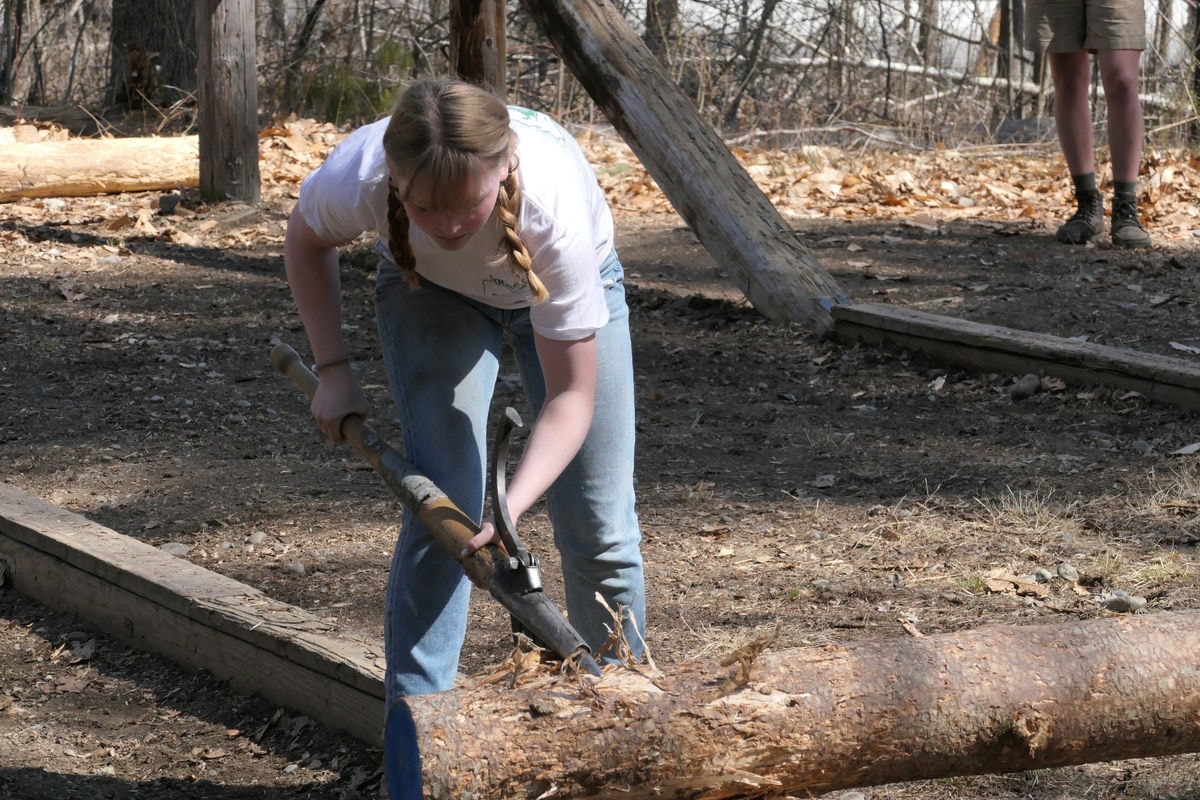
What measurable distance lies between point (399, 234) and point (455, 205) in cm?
23

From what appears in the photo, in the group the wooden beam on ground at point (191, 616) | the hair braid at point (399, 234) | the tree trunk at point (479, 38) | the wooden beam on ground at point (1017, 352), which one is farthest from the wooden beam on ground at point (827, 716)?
the tree trunk at point (479, 38)

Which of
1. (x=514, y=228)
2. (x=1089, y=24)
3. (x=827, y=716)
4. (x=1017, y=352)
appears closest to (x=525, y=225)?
(x=514, y=228)

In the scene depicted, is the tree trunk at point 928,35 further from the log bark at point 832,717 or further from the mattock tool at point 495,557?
the log bark at point 832,717

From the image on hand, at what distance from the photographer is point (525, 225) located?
7.43 feet

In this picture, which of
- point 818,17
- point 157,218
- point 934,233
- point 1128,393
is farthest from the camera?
point 818,17

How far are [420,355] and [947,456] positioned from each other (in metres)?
2.66

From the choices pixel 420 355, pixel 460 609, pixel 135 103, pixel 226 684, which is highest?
pixel 135 103

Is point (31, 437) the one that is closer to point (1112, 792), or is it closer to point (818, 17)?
point (1112, 792)

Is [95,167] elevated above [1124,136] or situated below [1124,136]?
below

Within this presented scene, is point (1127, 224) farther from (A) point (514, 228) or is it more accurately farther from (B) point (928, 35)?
(B) point (928, 35)

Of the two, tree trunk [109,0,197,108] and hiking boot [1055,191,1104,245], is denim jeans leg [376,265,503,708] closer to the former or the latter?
hiking boot [1055,191,1104,245]

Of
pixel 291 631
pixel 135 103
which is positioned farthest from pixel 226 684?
pixel 135 103

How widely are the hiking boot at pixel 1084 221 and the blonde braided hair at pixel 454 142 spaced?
18.7 feet

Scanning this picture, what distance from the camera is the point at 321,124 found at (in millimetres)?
10664
